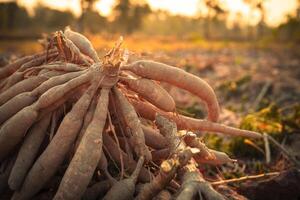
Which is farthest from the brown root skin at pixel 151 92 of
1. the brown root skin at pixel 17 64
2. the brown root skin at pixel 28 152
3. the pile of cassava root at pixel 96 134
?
the brown root skin at pixel 17 64

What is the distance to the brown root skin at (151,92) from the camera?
12.4ft

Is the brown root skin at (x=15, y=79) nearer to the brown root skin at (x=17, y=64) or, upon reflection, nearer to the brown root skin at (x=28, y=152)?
the brown root skin at (x=17, y=64)

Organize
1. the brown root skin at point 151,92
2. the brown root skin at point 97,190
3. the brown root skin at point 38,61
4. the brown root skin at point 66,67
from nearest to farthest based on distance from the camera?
the brown root skin at point 97,190 → the brown root skin at point 151,92 → the brown root skin at point 66,67 → the brown root skin at point 38,61

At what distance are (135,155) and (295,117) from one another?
376 cm

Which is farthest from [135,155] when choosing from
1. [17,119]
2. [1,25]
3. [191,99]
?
[1,25]

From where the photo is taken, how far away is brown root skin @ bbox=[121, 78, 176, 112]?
149 inches

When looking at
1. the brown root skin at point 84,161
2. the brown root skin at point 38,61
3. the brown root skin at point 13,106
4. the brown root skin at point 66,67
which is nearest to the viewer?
the brown root skin at point 84,161

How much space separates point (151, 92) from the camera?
3820mm

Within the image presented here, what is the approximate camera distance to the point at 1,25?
5091 centimetres

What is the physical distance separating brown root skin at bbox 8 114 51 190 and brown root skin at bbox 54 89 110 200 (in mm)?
398

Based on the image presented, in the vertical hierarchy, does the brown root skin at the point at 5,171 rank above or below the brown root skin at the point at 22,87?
below

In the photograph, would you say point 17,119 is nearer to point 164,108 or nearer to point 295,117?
point 164,108

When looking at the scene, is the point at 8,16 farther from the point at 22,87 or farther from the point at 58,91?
the point at 58,91

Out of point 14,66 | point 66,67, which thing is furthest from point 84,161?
point 14,66
